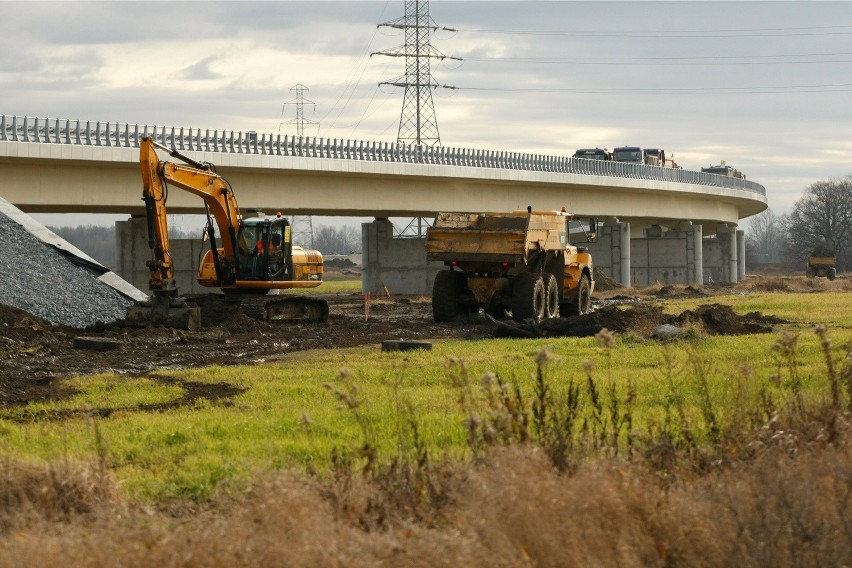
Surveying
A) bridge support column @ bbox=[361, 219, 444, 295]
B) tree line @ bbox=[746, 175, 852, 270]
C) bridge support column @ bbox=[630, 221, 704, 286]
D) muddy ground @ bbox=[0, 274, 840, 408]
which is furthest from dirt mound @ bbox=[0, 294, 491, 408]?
tree line @ bbox=[746, 175, 852, 270]

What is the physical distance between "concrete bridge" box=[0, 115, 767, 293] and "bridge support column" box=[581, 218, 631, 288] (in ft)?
0.26

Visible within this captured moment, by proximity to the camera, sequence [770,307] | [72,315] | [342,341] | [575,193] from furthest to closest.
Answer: [575,193] → [770,307] → [72,315] → [342,341]

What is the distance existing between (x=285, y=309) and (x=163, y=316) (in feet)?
15.4

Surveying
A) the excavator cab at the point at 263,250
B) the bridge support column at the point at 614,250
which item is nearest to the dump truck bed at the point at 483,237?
the excavator cab at the point at 263,250

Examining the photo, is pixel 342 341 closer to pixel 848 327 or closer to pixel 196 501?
pixel 848 327

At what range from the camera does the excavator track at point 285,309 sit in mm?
31062

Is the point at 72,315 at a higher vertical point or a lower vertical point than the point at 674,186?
lower

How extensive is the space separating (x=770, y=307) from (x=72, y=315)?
19.0 meters

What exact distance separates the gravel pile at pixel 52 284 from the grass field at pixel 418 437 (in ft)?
33.2

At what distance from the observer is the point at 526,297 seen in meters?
28.5

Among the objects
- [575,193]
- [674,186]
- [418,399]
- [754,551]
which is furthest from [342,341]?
[674,186]

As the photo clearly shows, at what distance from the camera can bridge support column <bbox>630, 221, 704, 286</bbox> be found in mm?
78938

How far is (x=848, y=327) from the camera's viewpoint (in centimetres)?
2609

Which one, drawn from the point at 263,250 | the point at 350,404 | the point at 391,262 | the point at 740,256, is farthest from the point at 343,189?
the point at 740,256
